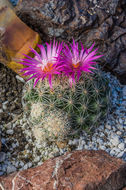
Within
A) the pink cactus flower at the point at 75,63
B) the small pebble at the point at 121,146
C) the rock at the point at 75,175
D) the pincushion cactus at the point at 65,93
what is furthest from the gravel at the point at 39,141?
the pink cactus flower at the point at 75,63

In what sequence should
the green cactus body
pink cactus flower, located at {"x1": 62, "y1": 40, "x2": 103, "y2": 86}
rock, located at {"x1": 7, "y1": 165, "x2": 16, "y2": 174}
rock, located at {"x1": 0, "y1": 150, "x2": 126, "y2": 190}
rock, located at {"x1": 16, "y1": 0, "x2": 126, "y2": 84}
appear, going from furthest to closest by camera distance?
rock, located at {"x1": 16, "y1": 0, "x2": 126, "y2": 84} → rock, located at {"x1": 7, "y1": 165, "x2": 16, "y2": 174} → the green cactus body → pink cactus flower, located at {"x1": 62, "y1": 40, "x2": 103, "y2": 86} → rock, located at {"x1": 0, "y1": 150, "x2": 126, "y2": 190}

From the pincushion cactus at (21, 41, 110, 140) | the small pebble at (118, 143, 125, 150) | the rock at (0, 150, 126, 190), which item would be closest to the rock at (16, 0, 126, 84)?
the pincushion cactus at (21, 41, 110, 140)

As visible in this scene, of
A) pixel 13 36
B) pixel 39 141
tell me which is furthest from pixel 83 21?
pixel 39 141

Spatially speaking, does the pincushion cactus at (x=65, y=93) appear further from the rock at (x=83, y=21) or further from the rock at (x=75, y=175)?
the rock at (x=83, y=21)

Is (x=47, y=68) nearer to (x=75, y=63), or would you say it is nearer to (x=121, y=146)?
(x=75, y=63)

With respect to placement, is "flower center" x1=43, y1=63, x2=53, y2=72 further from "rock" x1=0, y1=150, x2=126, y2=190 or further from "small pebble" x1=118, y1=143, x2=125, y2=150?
"small pebble" x1=118, y1=143, x2=125, y2=150

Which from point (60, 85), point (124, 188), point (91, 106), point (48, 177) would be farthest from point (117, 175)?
point (60, 85)
